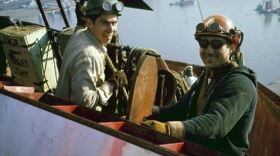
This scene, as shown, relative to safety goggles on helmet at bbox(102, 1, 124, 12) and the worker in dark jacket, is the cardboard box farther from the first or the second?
the worker in dark jacket

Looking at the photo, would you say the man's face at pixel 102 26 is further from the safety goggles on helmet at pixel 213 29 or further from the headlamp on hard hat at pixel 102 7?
Result: the safety goggles on helmet at pixel 213 29

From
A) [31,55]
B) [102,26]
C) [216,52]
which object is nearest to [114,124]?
[216,52]

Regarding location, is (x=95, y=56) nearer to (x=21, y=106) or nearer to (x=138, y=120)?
(x=138, y=120)

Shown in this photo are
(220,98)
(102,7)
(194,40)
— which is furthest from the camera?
(194,40)

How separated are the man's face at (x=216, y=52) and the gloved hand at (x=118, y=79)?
1518 millimetres

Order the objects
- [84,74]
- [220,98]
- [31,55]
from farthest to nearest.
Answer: [31,55] → [84,74] → [220,98]

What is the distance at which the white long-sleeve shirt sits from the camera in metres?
4.34

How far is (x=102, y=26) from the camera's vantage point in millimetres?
4727

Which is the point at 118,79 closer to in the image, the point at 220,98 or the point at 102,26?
the point at 102,26

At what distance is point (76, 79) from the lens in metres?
4.38

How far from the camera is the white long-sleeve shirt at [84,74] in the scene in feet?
14.2

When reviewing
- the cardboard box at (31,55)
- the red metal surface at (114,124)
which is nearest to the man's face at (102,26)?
the red metal surface at (114,124)

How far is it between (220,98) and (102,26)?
6.74 ft

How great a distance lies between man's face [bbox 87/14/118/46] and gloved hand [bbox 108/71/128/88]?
44 cm
